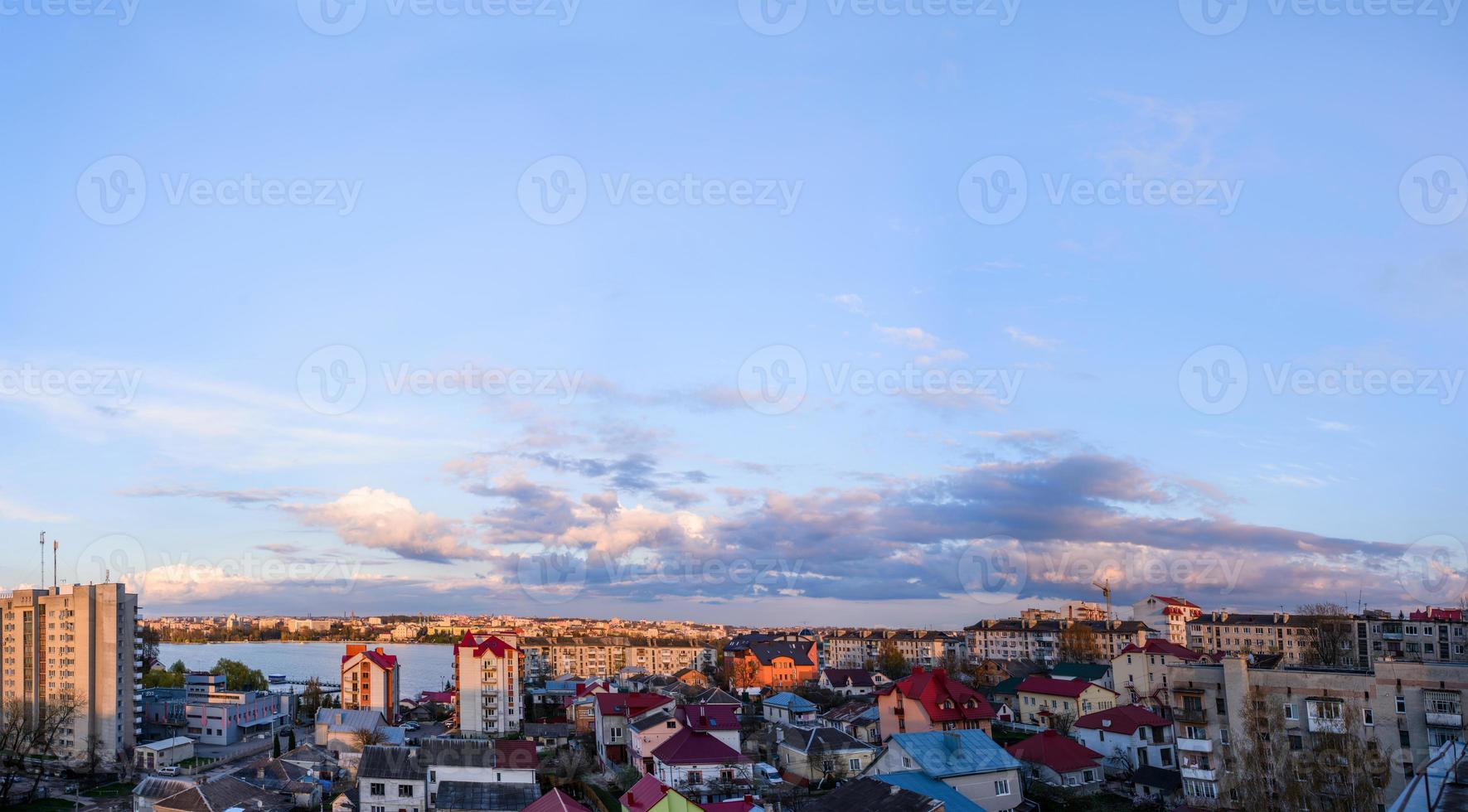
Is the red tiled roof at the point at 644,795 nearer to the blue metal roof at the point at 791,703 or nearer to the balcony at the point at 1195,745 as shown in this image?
the balcony at the point at 1195,745

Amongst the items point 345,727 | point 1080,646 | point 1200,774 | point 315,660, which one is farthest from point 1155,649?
point 315,660

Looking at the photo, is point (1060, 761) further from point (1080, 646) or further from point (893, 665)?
point (1080, 646)

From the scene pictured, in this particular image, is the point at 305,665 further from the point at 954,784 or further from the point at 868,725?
the point at 954,784

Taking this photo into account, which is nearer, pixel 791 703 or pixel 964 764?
pixel 964 764

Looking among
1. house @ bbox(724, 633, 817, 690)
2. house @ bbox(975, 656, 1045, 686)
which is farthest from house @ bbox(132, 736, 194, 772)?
house @ bbox(975, 656, 1045, 686)

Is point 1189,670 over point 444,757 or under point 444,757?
over

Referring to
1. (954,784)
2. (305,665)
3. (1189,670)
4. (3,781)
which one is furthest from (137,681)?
(305,665)
